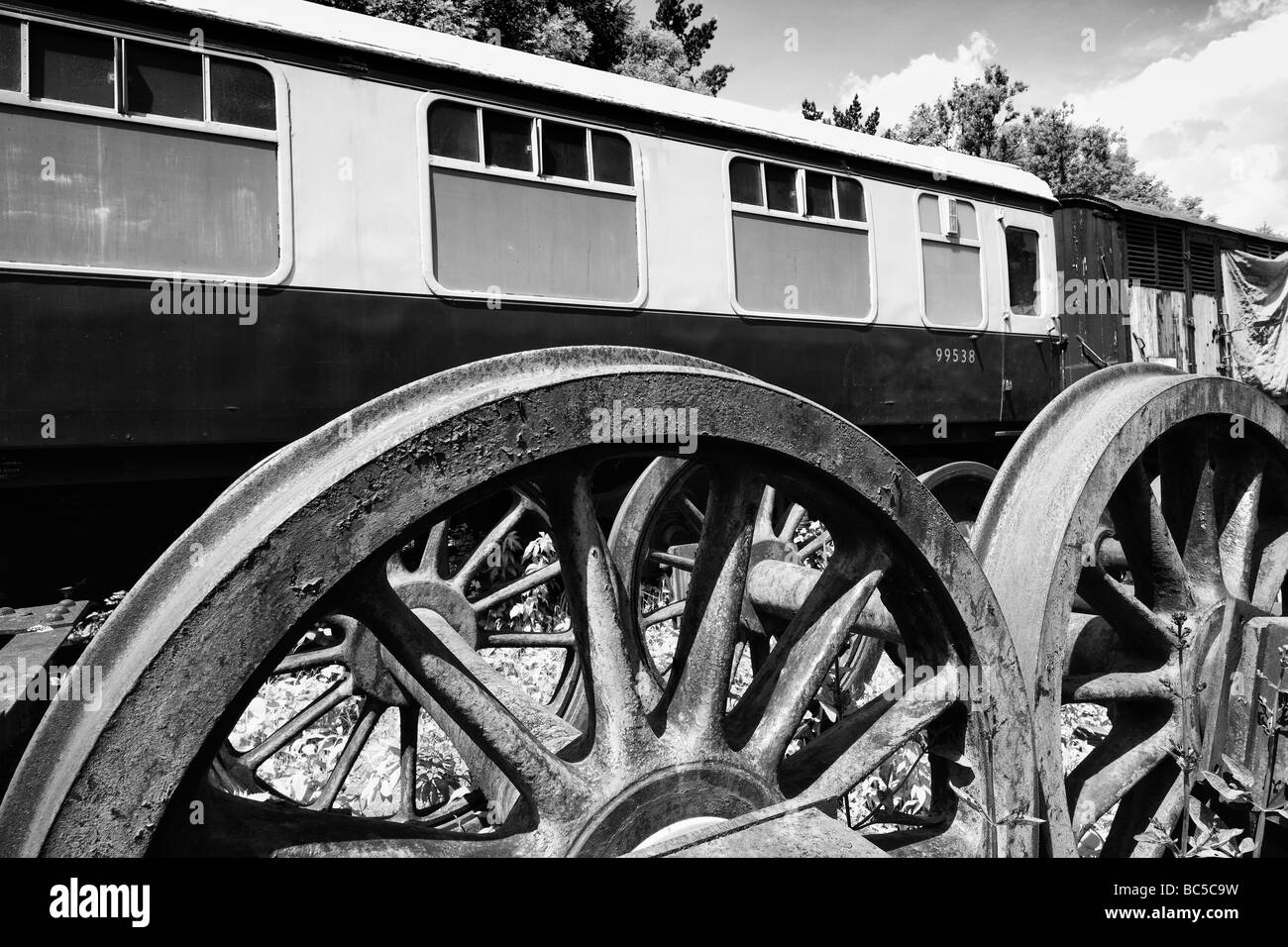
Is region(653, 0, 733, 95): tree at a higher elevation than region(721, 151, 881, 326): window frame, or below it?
higher

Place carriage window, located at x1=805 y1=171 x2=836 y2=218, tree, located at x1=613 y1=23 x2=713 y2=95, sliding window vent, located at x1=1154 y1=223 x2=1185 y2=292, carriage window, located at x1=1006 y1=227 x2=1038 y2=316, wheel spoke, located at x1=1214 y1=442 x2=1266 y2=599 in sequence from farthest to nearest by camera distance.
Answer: tree, located at x1=613 y1=23 x2=713 y2=95 < sliding window vent, located at x1=1154 y1=223 x2=1185 y2=292 < carriage window, located at x1=1006 y1=227 x2=1038 y2=316 < carriage window, located at x1=805 y1=171 x2=836 y2=218 < wheel spoke, located at x1=1214 y1=442 x2=1266 y2=599

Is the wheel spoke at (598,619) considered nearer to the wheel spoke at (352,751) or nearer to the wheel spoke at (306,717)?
the wheel spoke at (352,751)

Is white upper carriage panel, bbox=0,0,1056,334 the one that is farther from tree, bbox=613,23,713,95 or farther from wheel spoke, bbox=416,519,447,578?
tree, bbox=613,23,713,95

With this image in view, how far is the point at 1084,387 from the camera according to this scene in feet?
6.50

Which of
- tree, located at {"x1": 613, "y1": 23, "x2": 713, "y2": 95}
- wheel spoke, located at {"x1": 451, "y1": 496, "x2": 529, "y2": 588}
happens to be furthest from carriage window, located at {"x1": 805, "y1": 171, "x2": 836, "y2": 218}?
tree, located at {"x1": 613, "y1": 23, "x2": 713, "y2": 95}

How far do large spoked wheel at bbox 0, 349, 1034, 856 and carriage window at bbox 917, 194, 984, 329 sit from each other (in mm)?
5835

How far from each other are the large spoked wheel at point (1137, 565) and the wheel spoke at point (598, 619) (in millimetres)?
840

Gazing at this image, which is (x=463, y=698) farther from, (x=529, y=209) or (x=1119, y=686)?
(x=529, y=209)

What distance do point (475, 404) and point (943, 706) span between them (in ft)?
3.30

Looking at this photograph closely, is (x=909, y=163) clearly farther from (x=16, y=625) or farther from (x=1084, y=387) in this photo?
(x=16, y=625)

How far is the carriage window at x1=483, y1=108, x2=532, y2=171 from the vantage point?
4.88 metres

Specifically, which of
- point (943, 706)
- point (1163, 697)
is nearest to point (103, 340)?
point (943, 706)

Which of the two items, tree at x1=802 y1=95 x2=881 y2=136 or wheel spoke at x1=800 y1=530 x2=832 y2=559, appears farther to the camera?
tree at x1=802 y1=95 x2=881 y2=136

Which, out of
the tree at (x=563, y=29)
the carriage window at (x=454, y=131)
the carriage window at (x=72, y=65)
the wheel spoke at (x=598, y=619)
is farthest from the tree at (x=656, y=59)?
the wheel spoke at (x=598, y=619)
